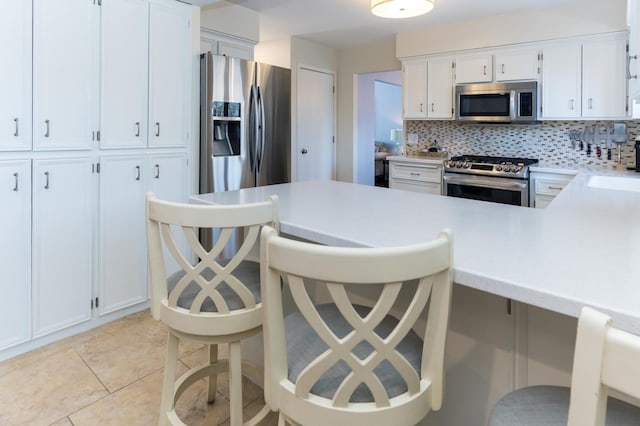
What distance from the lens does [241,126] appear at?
3.69m

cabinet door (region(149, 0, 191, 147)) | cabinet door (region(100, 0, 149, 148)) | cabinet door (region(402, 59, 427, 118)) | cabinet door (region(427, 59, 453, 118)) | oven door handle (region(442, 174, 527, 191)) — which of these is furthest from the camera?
cabinet door (region(402, 59, 427, 118))

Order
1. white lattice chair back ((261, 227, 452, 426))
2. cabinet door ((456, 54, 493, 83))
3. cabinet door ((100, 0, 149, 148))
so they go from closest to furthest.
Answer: white lattice chair back ((261, 227, 452, 426))
cabinet door ((100, 0, 149, 148))
cabinet door ((456, 54, 493, 83))

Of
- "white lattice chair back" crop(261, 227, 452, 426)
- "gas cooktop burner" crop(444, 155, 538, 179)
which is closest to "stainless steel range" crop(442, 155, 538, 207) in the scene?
"gas cooktop burner" crop(444, 155, 538, 179)

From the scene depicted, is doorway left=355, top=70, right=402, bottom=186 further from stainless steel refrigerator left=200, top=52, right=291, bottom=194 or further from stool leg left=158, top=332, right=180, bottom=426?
stool leg left=158, top=332, right=180, bottom=426

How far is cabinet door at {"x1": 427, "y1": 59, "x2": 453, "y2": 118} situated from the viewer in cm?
457

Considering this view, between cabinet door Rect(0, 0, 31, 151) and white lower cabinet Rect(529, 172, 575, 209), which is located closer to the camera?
cabinet door Rect(0, 0, 31, 151)

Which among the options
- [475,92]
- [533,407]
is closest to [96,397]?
[533,407]

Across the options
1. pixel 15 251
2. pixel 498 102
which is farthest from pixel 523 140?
pixel 15 251

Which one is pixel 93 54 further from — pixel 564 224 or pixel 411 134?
pixel 411 134

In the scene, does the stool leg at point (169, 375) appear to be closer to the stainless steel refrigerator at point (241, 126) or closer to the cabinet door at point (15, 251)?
the cabinet door at point (15, 251)

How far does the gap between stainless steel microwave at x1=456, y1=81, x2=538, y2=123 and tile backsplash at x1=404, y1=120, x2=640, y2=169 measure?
352 millimetres

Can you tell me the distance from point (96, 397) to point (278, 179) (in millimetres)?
2548

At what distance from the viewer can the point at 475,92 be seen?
4.34 m

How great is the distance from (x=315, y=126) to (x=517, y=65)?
99.1 inches
